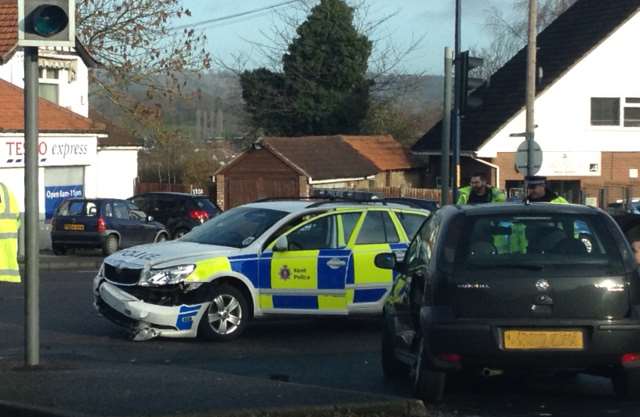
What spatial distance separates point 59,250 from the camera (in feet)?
97.3

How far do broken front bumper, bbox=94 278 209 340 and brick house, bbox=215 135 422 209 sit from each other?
→ 96.9ft

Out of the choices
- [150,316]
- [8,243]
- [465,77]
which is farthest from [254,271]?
[465,77]

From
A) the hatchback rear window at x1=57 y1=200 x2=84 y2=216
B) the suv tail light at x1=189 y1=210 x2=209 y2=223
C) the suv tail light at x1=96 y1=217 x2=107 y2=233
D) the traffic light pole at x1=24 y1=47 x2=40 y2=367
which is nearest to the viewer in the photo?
the traffic light pole at x1=24 y1=47 x2=40 y2=367

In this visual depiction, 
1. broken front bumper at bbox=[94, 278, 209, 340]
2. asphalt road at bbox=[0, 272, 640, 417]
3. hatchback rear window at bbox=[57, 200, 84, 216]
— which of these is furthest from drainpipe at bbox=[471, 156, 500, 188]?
broken front bumper at bbox=[94, 278, 209, 340]

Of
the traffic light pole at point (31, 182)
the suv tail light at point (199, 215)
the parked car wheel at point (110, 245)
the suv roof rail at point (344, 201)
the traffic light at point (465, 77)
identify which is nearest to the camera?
the traffic light pole at point (31, 182)

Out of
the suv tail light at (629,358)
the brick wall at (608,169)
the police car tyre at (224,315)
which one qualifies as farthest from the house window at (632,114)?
the suv tail light at (629,358)

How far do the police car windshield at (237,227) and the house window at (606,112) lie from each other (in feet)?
101

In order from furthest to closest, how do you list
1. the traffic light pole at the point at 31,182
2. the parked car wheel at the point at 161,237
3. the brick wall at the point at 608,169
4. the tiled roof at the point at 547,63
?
1. the brick wall at the point at 608,169
2. the tiled roof at the point at 547,63
3. the parked car wheel at the point at 161,237
4. the traffic light pole at the point at 31,182

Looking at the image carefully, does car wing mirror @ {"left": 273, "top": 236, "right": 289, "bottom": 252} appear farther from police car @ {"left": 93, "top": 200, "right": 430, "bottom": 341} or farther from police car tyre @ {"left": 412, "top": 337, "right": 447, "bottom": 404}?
police car tyre @ {"left": 412, "top": 337, "right": 447, "bottom": 404}

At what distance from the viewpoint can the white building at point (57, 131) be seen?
31.1m

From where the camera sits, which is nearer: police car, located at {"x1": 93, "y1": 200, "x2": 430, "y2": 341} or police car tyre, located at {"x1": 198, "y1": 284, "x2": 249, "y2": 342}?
police car, located at {"x1": 93, "y1": 200, "x2": 430, "y2": 341}

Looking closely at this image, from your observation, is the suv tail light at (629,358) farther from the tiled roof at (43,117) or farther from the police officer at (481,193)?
the tiled roof at (43,117)

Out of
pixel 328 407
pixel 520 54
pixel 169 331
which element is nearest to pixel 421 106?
pixel 520 54

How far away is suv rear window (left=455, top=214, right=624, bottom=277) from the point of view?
27.9 ft
